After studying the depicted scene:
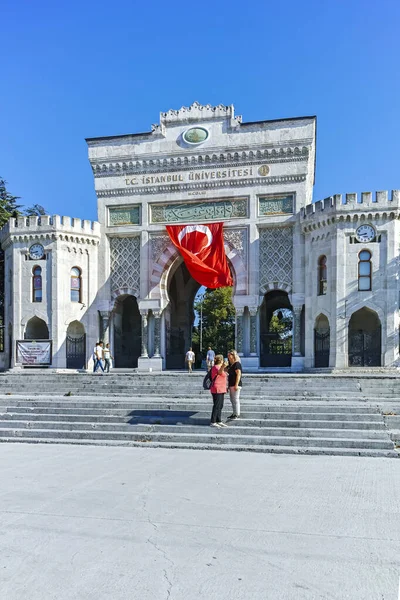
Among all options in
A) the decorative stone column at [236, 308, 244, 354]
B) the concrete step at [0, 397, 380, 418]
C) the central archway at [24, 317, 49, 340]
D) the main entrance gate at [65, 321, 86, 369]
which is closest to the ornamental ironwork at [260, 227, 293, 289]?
the decorative stone column at [236, 308, 244, 354]

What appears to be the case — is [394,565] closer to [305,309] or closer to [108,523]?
[108,523]

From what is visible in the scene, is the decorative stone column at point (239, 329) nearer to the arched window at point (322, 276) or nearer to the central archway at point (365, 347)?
the arched window at point (322, 276)

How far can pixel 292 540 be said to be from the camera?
5.16m

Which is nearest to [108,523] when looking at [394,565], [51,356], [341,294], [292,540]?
[292,540]

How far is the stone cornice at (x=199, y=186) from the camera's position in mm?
24016

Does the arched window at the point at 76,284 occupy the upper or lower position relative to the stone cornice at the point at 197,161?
lower

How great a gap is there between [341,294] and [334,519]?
54.4 ft

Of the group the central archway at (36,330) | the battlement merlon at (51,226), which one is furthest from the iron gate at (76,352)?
the battlement merlon at (51,226)

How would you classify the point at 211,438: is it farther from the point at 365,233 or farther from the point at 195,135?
the point at 195,135

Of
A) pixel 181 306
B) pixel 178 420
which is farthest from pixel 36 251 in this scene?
pixel 178 420

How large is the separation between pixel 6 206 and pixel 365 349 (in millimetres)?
22160

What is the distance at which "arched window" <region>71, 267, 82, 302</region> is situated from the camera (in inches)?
996

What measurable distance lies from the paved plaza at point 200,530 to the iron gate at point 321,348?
1367 centimetres

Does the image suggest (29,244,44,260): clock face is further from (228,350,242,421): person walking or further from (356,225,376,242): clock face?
(228,350,242,421): person walking
